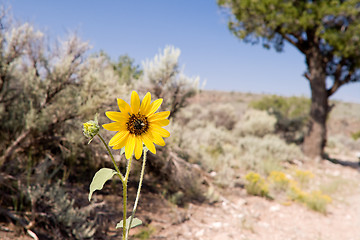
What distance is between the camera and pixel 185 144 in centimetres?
474

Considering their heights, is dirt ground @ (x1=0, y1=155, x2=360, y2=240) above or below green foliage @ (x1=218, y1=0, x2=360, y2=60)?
below

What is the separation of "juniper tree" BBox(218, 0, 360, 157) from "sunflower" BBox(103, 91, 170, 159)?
7925 mm

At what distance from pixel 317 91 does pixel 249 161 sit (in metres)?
4.56

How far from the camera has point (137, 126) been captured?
1.16 meters

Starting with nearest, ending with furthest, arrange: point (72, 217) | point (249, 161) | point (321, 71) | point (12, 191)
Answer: point (72, 217) < point (12, 191) < point (249, 161) < point (321, 71)

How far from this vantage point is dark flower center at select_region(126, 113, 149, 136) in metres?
1.17

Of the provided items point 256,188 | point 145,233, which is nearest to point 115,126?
point 145,233

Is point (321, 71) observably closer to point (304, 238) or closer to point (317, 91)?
point (317, 91)

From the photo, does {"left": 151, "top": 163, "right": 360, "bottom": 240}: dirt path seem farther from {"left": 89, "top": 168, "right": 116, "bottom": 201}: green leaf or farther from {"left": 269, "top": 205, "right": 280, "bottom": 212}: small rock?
{"left": 89, "top": 168, "right": 116, "bottom": 201}: green leaf

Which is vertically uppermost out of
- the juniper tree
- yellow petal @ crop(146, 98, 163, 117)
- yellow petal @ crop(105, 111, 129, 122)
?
the juniper tree

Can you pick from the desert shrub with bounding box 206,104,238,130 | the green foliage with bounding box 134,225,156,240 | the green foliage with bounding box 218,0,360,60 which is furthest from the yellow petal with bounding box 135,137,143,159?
the desert shrub with bounding box 206,104,238,130

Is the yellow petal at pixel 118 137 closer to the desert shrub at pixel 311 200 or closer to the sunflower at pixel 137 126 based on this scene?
the sunflower at pixel 137 126

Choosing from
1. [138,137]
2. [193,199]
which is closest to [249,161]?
[193,199]

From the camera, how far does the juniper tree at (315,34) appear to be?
23.3 ft
